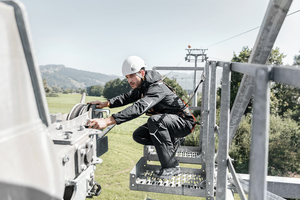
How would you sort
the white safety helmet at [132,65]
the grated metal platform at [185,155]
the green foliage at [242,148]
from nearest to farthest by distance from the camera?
1. the white safety helmet at [132,65]
2. the grated metal platform at [185,155]
3. the green foliage at [242,148]

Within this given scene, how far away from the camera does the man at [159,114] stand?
277 centimetres

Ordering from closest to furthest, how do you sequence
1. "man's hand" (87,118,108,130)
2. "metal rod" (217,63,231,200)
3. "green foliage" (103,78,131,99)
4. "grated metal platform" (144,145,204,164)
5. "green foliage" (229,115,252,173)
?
1. "metal rod" (217,63,231,200)
2. "man's hand" (87,118,108,130)
3. "grated metal platform" (144,145,204,164)
4. "green foliage" (229,115,252,173)
5. "green foliage" (103,78,131,99)

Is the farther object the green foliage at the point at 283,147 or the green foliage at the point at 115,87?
the green foliage at the point at 115,87

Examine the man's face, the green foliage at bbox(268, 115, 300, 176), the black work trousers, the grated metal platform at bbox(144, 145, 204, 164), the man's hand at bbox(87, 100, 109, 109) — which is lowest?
the green foliage at bbox(268, 115, 300, 176)

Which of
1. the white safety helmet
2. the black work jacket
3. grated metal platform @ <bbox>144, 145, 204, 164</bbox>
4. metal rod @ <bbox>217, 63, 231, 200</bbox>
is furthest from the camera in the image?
grated metal platform @ <bbox>144, 145, 204, 164</bbox>

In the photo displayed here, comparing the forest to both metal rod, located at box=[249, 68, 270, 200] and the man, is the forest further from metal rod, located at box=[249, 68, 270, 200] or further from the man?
metal rod, located at box=[249, 68, 270, 200]

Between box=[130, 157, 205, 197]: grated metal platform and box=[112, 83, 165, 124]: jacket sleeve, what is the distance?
757mm

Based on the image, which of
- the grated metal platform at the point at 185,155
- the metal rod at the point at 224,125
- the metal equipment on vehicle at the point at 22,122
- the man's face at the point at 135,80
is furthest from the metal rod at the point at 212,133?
the metal equipment on vehicle at the point at 22,122

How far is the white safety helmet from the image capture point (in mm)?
3072

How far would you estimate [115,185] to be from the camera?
607cm

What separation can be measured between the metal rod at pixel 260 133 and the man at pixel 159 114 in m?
1.82

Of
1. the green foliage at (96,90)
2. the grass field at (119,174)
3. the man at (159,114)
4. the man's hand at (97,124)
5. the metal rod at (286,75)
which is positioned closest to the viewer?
the metal rod at (286,75)

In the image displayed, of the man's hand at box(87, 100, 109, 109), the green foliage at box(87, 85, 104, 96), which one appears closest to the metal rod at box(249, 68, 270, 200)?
the man's hand at box(87, 100, 109, 109)

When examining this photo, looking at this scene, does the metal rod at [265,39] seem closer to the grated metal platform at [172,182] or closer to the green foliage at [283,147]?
the grated metal platform at [172,182]
